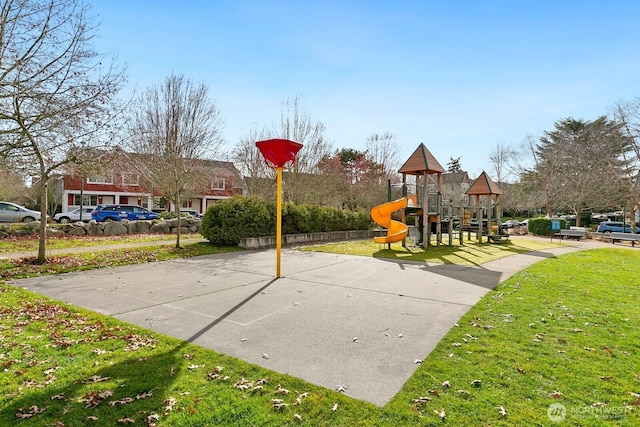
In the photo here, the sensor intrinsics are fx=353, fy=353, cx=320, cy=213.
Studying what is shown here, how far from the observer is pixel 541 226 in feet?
95.9

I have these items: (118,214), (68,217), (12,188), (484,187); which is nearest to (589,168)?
(484,187)

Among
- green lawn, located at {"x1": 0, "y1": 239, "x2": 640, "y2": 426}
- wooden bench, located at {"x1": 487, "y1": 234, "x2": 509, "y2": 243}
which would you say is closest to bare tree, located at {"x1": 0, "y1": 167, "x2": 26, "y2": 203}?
green lawn, located at {"x1": 0, "y1": 239, "x2": 640, "y2": 426}

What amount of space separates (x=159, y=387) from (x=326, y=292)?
14.6ft

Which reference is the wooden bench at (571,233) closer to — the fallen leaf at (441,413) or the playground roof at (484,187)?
the playground roof at (484,187)

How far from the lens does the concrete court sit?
4.03m

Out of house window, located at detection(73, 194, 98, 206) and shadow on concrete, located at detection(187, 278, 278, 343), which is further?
house window, located at detection(73, 194, 98, 206)

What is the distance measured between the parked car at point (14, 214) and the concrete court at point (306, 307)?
1939cm

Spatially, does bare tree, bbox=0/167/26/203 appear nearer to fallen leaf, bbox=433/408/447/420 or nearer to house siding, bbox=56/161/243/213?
house siding, bbox=56/161/243/213

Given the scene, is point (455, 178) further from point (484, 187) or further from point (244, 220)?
point (244, 220)

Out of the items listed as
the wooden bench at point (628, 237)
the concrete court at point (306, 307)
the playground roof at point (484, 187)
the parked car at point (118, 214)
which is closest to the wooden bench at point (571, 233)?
the wooden bench at point (628, 237)

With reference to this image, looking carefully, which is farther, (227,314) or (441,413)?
(227,314)

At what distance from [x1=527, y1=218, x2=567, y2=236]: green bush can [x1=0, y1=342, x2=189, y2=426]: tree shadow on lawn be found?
31954 millimetres

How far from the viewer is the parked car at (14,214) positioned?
2313cm

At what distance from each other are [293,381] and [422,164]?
1440 cm
